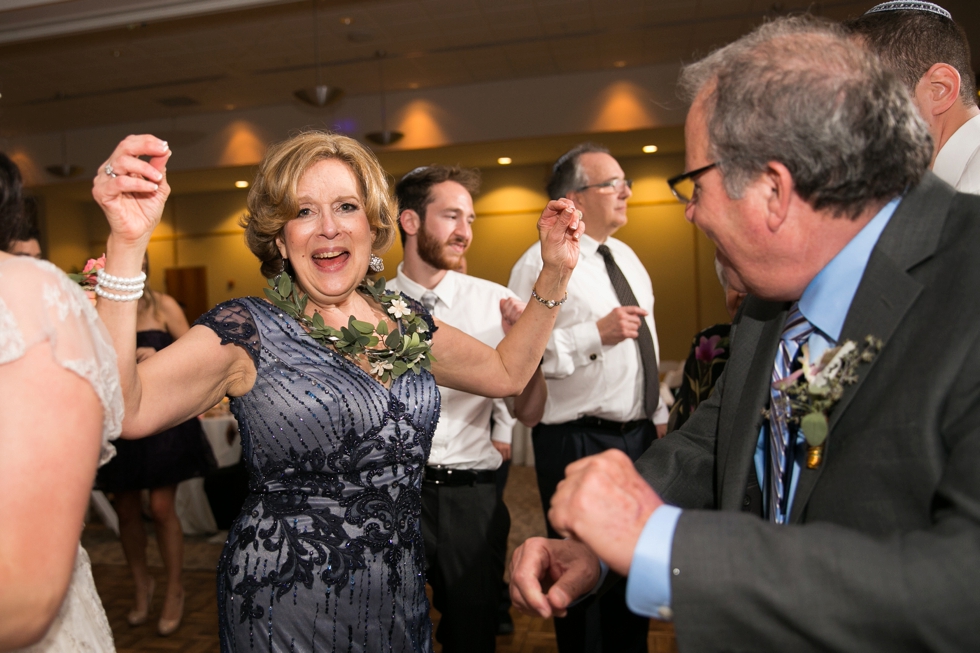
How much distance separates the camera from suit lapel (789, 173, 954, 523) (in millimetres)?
975

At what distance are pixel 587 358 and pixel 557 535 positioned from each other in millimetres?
725

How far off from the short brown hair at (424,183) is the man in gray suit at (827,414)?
75.2 inches

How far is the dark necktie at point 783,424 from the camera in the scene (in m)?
1.12

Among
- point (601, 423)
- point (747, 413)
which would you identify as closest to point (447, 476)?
point (601, 423)

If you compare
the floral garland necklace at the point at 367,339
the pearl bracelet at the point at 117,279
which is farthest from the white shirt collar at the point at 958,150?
the pearl bracelet at the point at 117,279

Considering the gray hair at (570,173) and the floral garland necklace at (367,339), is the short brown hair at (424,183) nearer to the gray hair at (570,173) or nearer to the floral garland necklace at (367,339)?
the gray hair at (570,173)

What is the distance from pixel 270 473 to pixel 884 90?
1.41 m

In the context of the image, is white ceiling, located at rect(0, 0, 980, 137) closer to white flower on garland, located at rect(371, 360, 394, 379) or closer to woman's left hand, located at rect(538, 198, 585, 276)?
woman's left hand, located at rect(538, 198, 585, 276)

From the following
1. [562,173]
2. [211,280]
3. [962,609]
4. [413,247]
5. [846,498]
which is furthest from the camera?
[211,280]

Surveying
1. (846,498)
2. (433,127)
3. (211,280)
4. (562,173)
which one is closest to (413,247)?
(562,173)

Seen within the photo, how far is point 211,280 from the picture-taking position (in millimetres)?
11211

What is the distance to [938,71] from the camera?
1.85 meters

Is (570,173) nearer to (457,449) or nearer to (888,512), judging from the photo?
(457,449)

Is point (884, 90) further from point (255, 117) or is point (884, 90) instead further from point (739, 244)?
point (255, 117)
